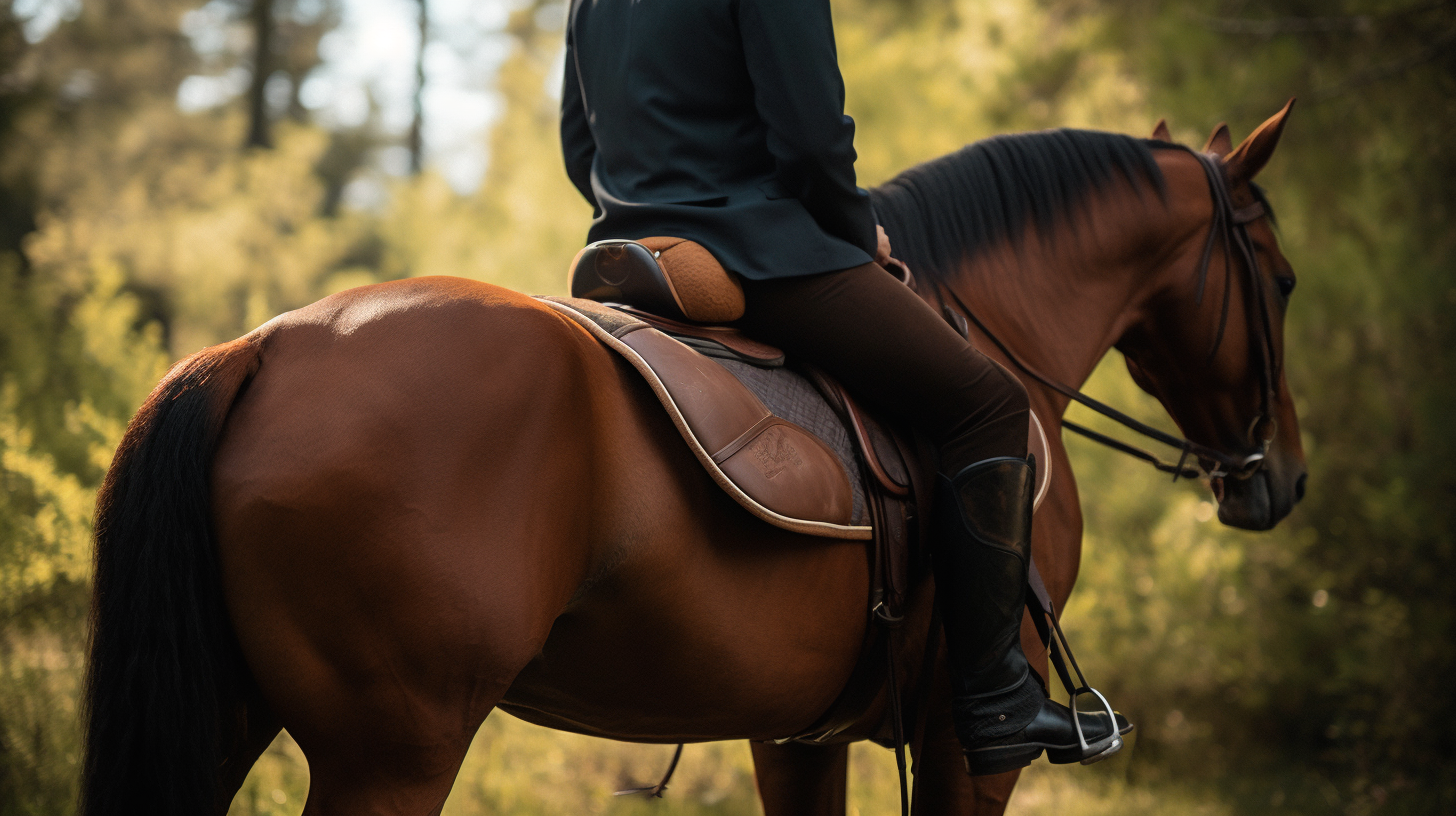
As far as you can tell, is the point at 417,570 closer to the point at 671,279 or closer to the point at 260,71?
the point at 671,279

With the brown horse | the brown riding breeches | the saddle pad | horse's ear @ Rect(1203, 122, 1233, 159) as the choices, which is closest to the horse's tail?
the brown horse

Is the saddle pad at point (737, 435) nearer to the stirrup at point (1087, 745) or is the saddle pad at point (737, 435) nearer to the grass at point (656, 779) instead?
the stirrup at point (1087, 745)

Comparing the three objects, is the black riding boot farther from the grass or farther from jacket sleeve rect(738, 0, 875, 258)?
the grass

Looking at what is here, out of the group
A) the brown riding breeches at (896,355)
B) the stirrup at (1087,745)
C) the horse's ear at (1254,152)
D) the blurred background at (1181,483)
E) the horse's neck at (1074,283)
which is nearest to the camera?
the brown riding breeches at (896,355)

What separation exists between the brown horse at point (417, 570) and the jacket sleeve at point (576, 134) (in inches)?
38.8

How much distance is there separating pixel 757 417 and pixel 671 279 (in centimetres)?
34

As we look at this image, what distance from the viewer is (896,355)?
2176 mm

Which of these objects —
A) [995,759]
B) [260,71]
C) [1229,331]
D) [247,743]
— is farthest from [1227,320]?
[260,71]

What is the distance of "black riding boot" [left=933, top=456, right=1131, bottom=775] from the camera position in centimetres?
217

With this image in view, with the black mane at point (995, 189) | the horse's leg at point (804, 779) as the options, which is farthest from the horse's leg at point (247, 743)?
the black mane at point (995, 189)

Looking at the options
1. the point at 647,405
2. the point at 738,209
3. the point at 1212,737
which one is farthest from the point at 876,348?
the point at 1212,737

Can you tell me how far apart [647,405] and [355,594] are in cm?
61

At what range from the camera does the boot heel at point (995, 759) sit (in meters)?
2.24

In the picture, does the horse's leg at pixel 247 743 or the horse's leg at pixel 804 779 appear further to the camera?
the horse's leg at pixel 804 779
